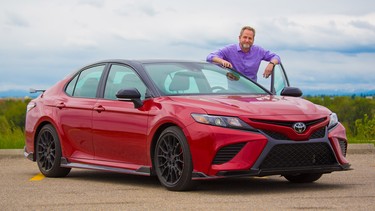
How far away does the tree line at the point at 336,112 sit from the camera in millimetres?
18406

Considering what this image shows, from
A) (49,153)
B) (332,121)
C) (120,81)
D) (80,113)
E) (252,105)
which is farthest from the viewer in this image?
(49,153)

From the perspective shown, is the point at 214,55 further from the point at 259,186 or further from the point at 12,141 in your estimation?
the point at 12,141

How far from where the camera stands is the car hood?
30.8 feet

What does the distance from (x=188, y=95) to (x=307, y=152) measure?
4.99 feet

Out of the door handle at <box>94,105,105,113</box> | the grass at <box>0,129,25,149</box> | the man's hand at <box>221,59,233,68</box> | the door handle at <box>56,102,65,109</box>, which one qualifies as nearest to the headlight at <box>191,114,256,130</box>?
the door handle at <box>94,105,105,113</box>

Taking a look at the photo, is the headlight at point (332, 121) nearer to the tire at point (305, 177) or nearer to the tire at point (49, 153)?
the tire at point (305, 177)

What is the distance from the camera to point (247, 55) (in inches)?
510

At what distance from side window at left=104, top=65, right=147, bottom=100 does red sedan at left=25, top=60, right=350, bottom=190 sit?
0.05ft

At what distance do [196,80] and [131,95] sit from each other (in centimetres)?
90

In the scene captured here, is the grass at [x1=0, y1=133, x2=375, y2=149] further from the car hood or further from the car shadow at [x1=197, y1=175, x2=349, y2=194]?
the car hood

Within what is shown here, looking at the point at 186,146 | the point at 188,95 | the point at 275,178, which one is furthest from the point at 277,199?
the point at 275,178

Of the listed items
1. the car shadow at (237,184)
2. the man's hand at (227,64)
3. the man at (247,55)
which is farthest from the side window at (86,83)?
the man at (247,55)

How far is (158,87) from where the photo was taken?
34.0ft

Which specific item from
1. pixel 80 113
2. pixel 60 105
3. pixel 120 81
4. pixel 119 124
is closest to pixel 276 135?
pixel 119 124
